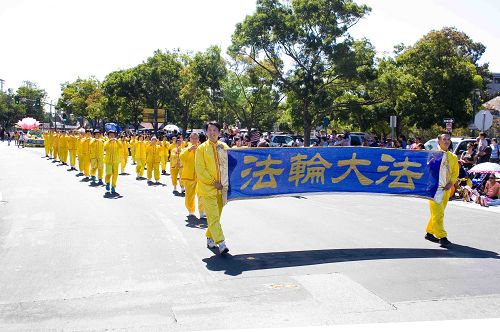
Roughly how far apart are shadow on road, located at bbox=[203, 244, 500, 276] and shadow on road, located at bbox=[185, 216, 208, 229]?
2493 mm

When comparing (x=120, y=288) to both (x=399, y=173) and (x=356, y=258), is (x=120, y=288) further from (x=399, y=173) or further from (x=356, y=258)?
(x=399, y=173)

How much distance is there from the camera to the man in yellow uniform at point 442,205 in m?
8.44

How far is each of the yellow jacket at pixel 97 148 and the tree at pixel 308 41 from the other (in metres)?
16.3

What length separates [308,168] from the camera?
883cm

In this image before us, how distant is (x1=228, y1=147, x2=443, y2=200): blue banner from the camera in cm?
861

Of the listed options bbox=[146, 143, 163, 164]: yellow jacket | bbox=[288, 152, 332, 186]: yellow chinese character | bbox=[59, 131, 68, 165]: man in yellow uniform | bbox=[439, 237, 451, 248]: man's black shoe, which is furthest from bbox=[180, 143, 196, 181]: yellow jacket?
bbox=[59, 131, 68, 165]: man in yellow uniform

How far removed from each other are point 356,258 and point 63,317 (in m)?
4.03

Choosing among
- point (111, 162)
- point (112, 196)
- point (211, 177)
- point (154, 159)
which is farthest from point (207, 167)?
point (154, 159)

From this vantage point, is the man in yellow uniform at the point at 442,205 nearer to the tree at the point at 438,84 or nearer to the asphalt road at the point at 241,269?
the asphalt road at the point at 241,269

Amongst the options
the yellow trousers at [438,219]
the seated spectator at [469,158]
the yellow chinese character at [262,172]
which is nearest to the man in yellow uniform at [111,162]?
the yellow chinese character at [262,172]

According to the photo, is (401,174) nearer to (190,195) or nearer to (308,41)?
(190,195)

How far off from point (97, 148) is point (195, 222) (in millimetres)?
8083

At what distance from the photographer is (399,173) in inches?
357

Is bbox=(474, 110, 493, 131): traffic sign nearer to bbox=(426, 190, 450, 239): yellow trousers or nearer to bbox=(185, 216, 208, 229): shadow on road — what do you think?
bbox=(426, 190, 450, 239): yellow trousers
